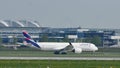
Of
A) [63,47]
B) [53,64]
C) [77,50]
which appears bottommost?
[53,64]

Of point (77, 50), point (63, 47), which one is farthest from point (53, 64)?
point (63, 47)

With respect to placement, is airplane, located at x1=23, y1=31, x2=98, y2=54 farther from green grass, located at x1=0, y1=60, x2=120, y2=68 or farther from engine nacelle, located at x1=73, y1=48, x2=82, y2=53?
green grass, located at x1=0, y1=60, x2=120, y2=68

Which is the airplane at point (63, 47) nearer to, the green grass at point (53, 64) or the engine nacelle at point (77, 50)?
the engine nacelle at point (77, 50)

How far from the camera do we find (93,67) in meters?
58.8

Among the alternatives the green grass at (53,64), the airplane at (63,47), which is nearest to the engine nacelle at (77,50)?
the airplane at (63,47)

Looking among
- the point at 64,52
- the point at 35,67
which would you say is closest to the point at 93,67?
the point at 35,67

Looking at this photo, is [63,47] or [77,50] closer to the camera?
[77,50]

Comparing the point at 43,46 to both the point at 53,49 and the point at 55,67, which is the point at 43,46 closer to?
the point at 53,49

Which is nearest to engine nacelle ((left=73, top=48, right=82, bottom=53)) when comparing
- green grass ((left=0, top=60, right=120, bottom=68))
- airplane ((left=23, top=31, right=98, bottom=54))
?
airplane ((left=23, top=31, right=98, bottom=54))

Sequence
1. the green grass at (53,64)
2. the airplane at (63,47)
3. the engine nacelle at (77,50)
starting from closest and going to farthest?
the green grass at (53,64) → the engine nacelle at (77,50) → the airplane at (63,47)

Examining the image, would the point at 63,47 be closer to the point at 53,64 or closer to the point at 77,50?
the point at 77,50

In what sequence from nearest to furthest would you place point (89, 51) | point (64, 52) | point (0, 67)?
point (0, 67), point (64, 52), point (89, 51)

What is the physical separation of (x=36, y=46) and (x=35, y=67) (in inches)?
2301

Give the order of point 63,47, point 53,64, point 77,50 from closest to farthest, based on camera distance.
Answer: point 53,64 < point 77,50 < point 63,47
